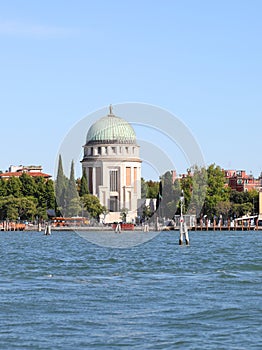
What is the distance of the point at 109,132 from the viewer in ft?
384

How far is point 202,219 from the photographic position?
359 feet

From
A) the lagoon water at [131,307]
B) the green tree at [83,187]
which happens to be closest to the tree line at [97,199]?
the green tree at [83,187]

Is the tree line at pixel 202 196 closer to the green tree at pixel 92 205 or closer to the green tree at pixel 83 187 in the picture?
the green tree at pixel 92 205

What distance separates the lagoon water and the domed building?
255ft

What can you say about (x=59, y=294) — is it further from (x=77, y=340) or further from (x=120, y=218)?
(x=120, y=218)

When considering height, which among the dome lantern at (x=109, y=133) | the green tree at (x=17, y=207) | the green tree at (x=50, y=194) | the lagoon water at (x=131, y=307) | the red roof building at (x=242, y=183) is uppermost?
the dome lantern at (x=109, y=133)

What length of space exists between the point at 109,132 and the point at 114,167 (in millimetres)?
4219

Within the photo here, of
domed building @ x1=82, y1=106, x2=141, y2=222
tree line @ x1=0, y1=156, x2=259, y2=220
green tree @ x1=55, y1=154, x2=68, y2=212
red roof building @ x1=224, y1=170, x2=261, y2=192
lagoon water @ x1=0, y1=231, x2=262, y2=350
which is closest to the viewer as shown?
lagoon water @ x1=0, y1=231, x2=262, y2=350

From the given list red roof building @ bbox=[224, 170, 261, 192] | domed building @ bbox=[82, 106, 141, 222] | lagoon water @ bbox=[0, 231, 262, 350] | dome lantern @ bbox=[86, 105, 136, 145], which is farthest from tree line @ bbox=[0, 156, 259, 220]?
lagoon water @ bbox=[0, 231, 262, 350]

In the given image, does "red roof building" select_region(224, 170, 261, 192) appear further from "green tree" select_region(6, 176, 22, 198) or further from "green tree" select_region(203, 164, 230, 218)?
"green tree" select_region(6, 176, 22, 198)

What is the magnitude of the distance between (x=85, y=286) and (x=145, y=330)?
7554 mm

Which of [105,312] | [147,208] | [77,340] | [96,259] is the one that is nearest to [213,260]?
[96,259]

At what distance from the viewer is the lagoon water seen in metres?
18.3

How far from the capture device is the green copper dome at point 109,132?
11188cm
